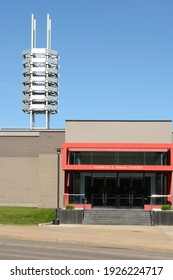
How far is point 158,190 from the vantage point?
4934cm

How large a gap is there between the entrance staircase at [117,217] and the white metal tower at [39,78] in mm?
111486

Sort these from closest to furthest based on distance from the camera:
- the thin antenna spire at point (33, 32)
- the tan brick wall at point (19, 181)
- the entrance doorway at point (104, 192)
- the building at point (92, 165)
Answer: the building at point (92, 165) < the entrance doorway at point (104, 192) < the tan brick wall at point (19, 181) < the thin antenna spire at point (33, 32)

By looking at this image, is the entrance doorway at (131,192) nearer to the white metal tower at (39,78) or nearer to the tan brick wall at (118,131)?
the tan brick wall at (118,131)

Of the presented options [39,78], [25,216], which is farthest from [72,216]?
[39,78]

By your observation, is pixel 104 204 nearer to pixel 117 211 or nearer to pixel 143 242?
pixel 117 211

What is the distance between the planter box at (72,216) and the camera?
4156cm

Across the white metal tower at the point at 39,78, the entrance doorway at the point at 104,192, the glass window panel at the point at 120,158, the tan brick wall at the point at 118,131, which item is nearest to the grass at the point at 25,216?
the entrance doorway at the point at 104,192

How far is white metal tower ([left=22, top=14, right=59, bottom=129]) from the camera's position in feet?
505

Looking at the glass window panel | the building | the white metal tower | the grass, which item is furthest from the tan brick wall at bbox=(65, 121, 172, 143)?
the white metal tower
